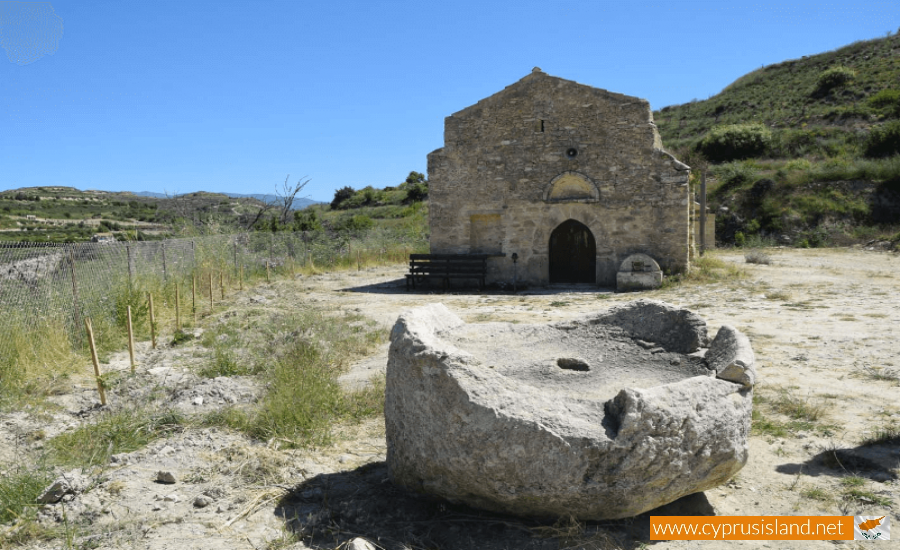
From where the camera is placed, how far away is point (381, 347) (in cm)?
852

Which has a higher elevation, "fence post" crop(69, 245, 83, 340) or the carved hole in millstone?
"fence post" crop(69, 245, 83, 340)

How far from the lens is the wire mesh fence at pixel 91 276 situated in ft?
21.6

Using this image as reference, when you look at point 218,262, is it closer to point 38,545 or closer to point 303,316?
point 303,316

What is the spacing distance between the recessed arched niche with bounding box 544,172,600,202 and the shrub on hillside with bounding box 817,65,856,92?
117 feet

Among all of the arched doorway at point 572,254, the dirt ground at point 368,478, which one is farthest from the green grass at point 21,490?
the arched doorway at point 572,254

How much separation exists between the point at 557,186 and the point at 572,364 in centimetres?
1152

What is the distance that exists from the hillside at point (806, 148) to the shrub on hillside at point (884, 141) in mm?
51

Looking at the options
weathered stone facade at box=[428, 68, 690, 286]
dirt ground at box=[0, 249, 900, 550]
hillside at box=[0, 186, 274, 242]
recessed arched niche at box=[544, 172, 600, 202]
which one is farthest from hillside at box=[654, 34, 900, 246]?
hillside at box=[0, 186, 274, 242]

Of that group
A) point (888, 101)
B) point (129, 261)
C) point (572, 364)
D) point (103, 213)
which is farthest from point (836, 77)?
point (103, 213)

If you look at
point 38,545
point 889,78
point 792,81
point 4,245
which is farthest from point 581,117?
point 792,81

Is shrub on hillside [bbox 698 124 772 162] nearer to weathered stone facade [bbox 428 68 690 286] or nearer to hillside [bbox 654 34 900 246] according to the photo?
hillside [bbox 654 34 900 246]

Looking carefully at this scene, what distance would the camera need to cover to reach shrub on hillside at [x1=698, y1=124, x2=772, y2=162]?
35438mm

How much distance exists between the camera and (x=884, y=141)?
30.2m

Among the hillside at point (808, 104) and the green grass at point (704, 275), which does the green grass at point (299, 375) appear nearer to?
the green grass at point (704, 275)
